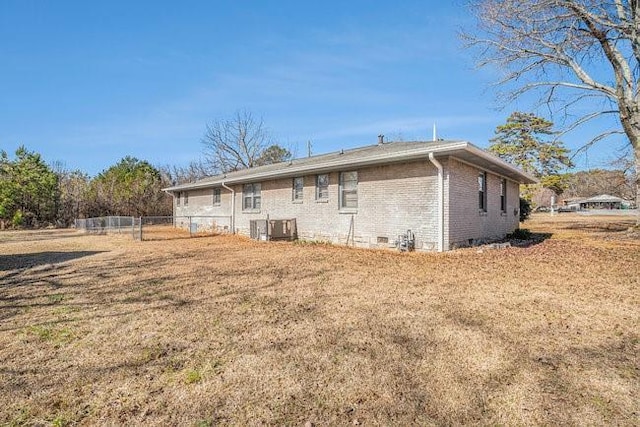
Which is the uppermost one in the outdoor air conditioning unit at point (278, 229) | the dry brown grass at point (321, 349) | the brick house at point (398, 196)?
the brick house at point (398, 196)

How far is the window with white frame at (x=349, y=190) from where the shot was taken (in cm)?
1116

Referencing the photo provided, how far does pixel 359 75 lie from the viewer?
54.8ft

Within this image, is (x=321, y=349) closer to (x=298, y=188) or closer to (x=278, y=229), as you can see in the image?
(x=278, y=229)

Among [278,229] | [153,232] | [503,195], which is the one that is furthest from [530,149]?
[153,232]

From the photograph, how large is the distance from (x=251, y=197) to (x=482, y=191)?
948cm

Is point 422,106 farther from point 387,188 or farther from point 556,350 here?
point 556,350

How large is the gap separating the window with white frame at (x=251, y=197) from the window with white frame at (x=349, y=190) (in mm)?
4916

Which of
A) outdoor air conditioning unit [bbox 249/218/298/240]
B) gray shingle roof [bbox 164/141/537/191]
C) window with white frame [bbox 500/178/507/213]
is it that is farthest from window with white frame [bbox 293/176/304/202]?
window with white frame [bbox 500/178/507/213]

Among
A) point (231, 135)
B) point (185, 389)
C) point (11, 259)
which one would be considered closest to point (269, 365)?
point (185, 389)

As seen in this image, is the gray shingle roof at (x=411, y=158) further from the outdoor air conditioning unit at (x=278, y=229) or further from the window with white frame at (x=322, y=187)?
the outdoor air conditioning unit at (x=278, y=229)

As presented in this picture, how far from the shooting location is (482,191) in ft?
37.8

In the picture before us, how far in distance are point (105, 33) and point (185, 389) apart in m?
12.4

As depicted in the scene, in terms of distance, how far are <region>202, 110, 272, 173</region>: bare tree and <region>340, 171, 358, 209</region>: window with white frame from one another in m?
22.9

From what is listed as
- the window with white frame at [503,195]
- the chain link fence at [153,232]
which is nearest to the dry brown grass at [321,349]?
the window with white frame at [503,195]
